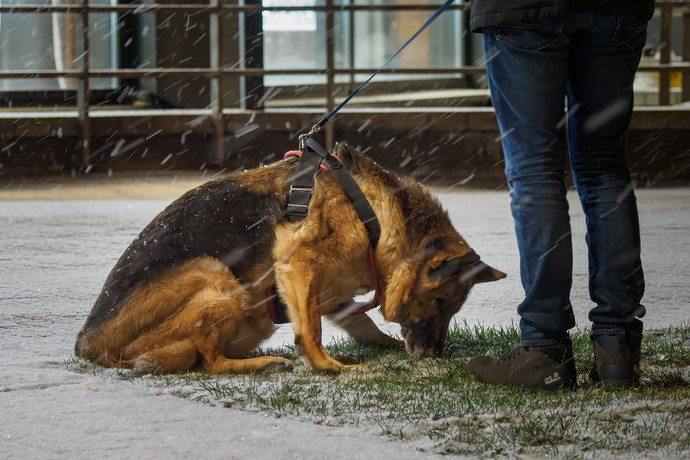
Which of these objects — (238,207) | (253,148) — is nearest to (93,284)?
(238,207)

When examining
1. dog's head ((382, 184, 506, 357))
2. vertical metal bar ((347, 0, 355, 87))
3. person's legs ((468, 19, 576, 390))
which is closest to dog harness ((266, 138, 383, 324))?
dog's head ((382, 184, 506, 357))

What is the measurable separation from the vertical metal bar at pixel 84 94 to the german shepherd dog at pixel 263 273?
7353 mm

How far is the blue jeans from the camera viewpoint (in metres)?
4.08

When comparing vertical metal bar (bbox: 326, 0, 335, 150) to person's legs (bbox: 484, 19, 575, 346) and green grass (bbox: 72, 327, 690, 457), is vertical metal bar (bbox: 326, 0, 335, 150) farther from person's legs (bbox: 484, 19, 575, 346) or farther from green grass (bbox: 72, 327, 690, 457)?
person's legs (bbox: 484, 19, 575, 346)

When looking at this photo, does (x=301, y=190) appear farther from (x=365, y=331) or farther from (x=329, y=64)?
(x=329, y=64)

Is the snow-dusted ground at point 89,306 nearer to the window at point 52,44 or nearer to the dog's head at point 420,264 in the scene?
the dog's head at point 420,264

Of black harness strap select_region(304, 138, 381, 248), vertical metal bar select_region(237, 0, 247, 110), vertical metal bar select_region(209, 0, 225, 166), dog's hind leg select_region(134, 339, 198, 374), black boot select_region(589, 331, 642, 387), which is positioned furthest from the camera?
vertical metal bar select_region(237, 0, 247, 110)

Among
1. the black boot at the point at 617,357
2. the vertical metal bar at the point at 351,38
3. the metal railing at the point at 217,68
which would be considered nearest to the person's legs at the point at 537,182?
the black boot at the point at 617,357

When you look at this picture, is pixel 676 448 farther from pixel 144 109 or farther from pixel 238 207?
pixel 144 109

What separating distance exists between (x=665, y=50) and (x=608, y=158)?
842 cm

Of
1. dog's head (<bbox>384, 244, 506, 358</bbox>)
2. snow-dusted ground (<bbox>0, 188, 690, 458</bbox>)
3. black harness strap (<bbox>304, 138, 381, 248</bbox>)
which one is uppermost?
black harness strap (<bbox>304, 138, 381, 248</bbox>)

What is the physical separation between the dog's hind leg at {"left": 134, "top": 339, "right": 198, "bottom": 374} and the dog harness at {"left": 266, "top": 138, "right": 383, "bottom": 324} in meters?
0.39

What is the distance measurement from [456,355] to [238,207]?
115 centimetres

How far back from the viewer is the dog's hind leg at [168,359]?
175 inches
